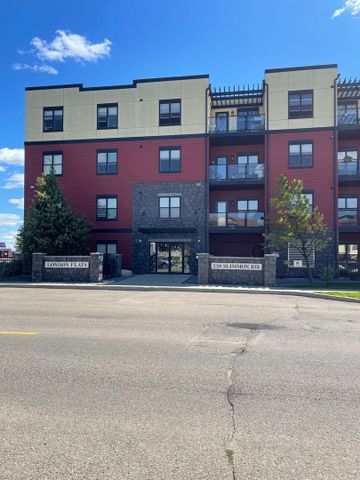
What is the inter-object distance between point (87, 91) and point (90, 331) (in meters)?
24.5

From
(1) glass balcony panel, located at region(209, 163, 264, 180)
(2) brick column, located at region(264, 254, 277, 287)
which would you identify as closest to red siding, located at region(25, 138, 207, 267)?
(1) glass balcony panel, located at region(209, 163, 264, 180)

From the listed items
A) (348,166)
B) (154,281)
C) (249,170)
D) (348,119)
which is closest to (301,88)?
(348,119)

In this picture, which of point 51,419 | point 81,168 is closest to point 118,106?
point 81,168

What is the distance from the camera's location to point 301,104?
84.0 ft

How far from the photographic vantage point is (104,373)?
5.48 metres

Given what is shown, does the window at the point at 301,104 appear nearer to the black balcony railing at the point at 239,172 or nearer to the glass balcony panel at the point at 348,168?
the glass balcony panel at the point at 348,168

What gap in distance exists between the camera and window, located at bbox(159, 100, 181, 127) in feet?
88.6

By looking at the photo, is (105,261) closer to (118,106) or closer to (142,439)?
(118,106)

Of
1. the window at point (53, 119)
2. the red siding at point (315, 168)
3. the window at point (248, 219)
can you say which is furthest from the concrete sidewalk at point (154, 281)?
the window at point (53, 119)

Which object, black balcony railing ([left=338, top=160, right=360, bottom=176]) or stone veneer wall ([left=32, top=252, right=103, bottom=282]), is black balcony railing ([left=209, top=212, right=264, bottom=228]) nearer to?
black balcony railing ([left=338, top=160, right=360, bottom=176])

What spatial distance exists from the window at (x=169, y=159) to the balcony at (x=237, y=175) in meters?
2.74

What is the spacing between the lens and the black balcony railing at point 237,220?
990 inches

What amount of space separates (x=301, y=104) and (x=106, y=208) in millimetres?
16105

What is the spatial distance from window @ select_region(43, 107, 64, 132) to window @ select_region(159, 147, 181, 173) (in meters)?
8.44
